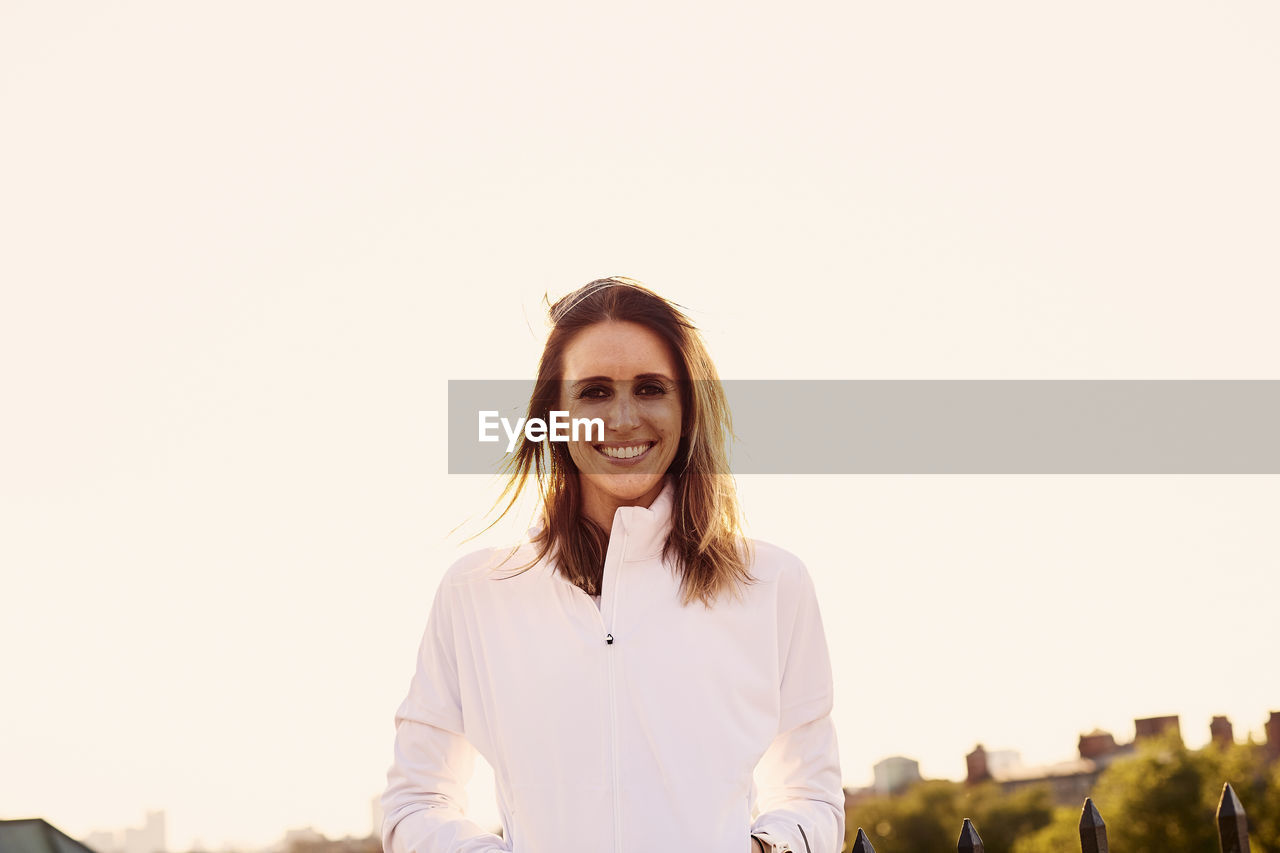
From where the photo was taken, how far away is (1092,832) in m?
3.46

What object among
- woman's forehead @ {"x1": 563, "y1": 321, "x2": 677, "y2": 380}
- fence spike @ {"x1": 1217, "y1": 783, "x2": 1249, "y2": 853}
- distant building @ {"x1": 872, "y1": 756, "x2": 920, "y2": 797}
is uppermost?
woman's forehead @ {"x1": 563, "y1": 321, "x2": 677, "y2": 380}

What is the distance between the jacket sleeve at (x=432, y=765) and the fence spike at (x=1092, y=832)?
164 centimetres

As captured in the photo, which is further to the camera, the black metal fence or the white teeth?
the black metal fence

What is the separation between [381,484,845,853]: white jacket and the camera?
2.74m

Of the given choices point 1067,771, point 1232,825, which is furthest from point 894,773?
point 1232,825

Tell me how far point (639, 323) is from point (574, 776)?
106 centimetres

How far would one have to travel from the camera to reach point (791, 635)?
3.05 metres

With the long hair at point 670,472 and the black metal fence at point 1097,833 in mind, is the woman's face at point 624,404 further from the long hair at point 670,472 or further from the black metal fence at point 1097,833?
the black metal fence at point 1097,833

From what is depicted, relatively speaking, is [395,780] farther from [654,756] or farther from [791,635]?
[791,635]

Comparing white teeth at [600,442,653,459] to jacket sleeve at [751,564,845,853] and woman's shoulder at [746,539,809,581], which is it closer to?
woman's shoulder at [746,539,809,581]

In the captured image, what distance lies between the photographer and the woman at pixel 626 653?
2.77m

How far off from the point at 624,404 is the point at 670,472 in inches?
10.3

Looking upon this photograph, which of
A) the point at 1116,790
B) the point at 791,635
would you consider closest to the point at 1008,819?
the point at 1116,790

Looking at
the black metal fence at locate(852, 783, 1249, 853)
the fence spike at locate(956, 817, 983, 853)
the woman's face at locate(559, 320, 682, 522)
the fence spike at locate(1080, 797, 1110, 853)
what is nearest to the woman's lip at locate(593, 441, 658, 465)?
the woman's face at locate(559, 320, 682, 522)
